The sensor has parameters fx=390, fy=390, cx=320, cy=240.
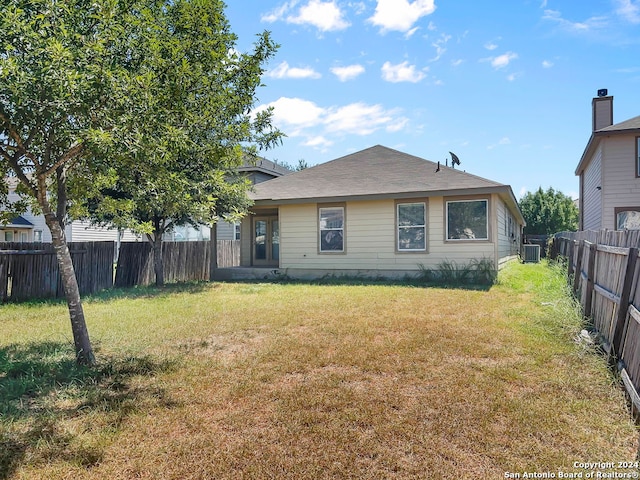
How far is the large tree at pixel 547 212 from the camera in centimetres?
2930

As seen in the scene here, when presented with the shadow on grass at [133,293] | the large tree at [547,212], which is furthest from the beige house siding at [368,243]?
the large tree at [547,212]

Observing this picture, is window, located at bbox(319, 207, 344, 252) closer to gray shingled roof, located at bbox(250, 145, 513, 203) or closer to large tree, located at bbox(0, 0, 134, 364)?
gray shingled roof, located at bbox(250, 145, 513, 203)

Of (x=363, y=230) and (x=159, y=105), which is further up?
(x=159, y=105)

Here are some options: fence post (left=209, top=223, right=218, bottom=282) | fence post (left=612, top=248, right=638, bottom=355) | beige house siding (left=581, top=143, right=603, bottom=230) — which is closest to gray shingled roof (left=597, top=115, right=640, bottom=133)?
beige house siding (left=581, top=143, right=603, bottom=230)

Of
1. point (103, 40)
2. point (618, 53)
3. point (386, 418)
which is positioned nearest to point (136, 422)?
point (386, 418)

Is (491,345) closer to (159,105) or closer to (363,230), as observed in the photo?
(159,105)

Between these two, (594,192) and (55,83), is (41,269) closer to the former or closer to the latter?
(55,83)

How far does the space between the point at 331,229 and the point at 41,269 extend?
7993 mm

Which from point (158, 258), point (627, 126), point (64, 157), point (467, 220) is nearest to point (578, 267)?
point (467, 220)

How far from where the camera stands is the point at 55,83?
10.1 ft

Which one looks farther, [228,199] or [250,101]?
[228,199]

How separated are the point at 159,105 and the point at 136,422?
9.83ft

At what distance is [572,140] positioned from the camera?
1973 cm

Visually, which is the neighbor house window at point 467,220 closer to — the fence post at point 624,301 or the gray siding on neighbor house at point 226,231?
the fence post at point 624,301
